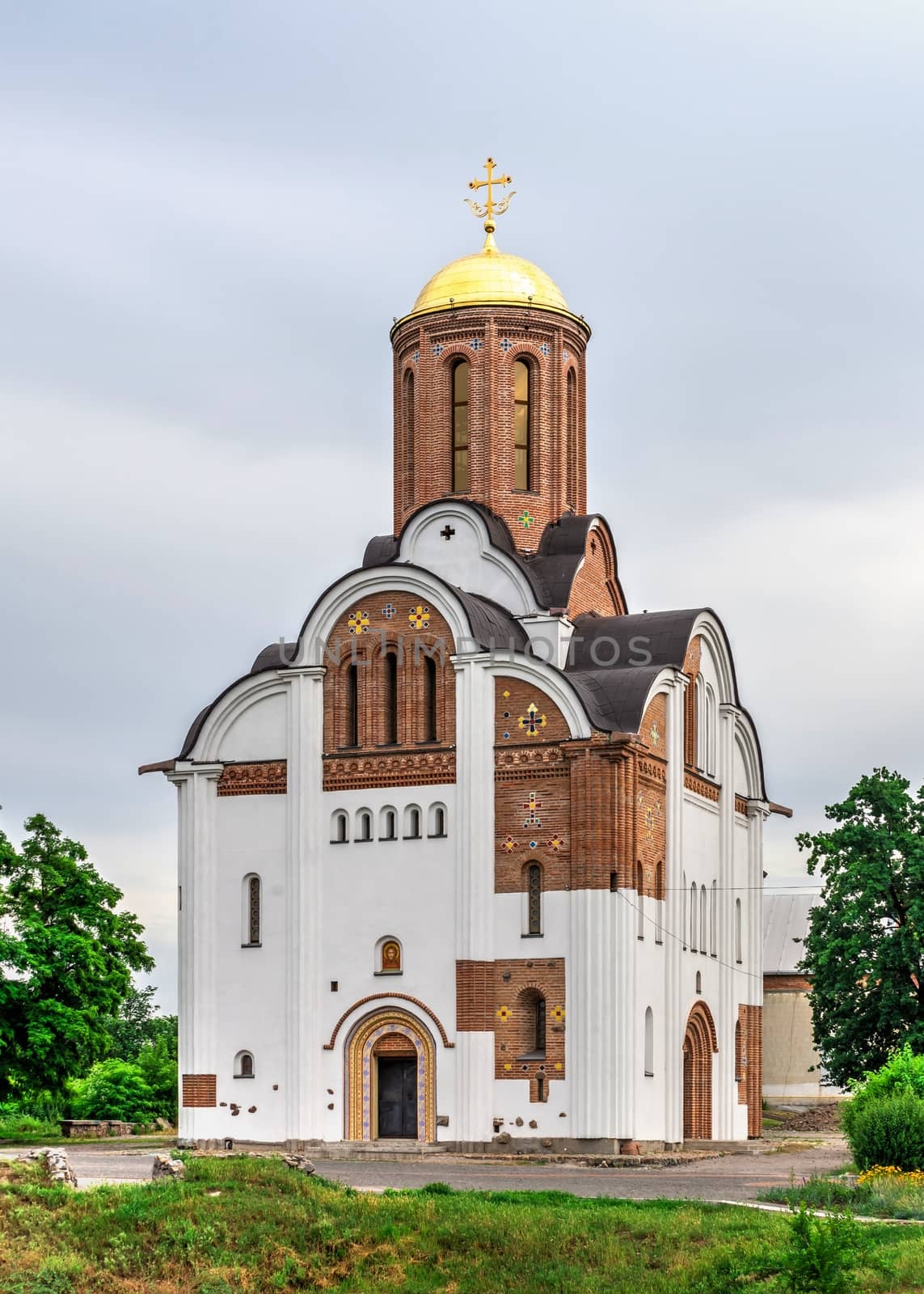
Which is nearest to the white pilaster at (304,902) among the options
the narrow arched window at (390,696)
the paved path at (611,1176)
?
the narrow arched window at (390,696)

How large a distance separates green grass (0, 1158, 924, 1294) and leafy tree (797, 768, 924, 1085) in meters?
15.0

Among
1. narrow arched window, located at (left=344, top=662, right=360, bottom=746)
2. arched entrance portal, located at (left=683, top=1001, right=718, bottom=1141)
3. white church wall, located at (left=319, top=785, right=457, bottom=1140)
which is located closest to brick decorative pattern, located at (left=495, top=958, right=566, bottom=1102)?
white church wall, located at (left=319, top=785, right=457, bottom=1140)

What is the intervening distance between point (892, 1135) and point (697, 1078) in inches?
478

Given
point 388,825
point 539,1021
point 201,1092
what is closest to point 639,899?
point 539,1021

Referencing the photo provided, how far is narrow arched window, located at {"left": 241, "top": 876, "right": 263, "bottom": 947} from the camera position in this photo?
35.4m

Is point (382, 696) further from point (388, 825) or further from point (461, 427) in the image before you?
point (461, 427)

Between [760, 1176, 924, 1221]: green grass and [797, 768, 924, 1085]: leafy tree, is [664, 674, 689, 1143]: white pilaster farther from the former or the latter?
[760, 1176, 924, 1221]: green grass

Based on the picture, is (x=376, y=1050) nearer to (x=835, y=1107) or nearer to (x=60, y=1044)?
(x=60, y=1044)

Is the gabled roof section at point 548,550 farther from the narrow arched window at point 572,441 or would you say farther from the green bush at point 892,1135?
the green bush at point 892,1135

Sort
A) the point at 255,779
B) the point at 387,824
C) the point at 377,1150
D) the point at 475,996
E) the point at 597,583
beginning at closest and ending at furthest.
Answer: the point at 377,1150, the point at 475,996, the point at 387,824, the point at 255,779, the point at 597,583

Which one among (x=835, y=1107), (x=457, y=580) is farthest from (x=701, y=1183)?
(x=835, y=1107)

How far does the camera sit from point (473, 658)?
34.3 metres

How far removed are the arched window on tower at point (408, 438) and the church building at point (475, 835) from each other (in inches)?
18.5

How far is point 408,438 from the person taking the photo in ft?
130
